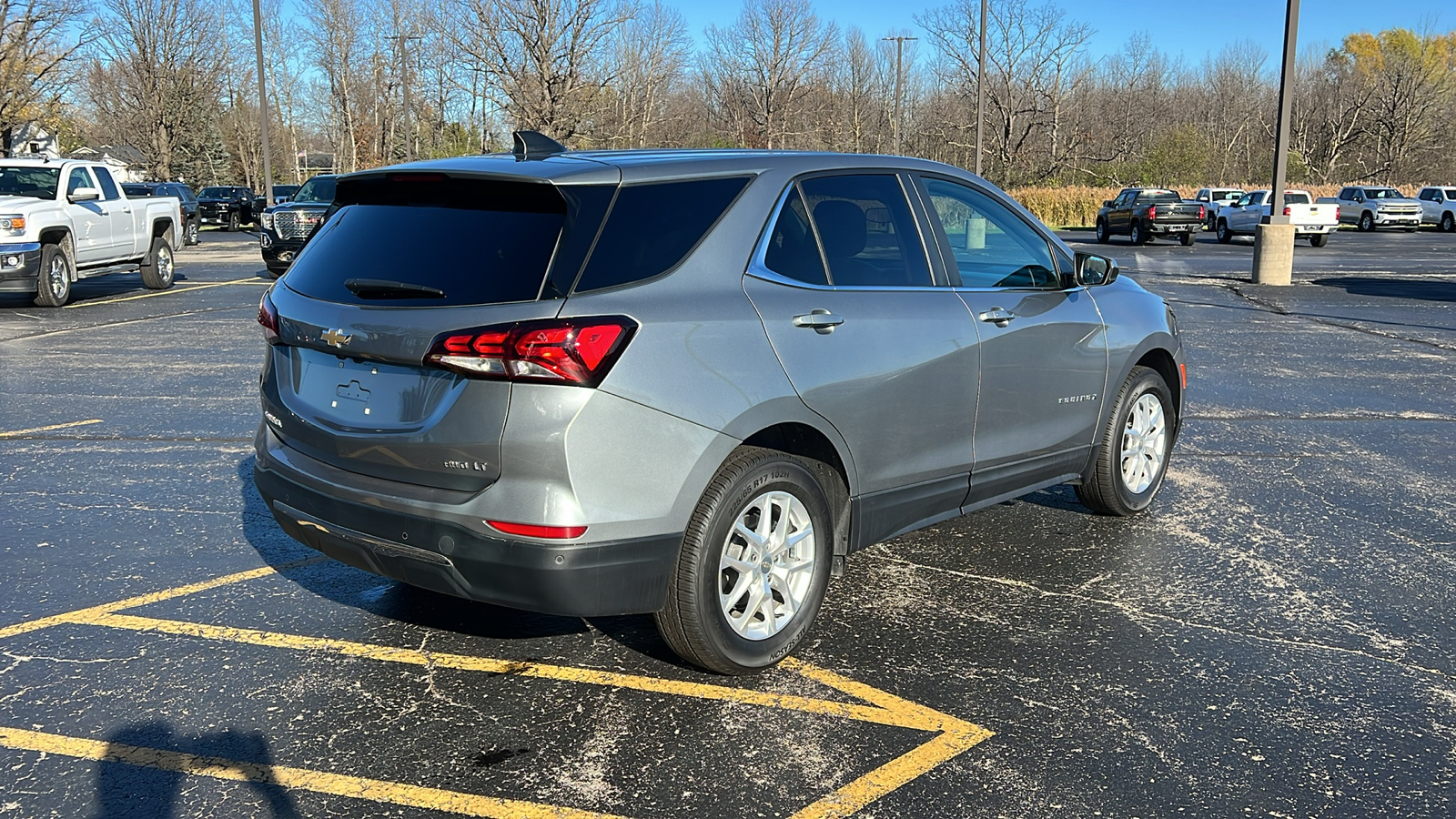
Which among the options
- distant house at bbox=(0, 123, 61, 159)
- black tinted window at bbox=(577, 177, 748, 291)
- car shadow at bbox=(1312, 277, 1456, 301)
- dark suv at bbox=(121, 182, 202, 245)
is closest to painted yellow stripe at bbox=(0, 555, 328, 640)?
black tinted window at bbox=(577, 177, 748, 291)

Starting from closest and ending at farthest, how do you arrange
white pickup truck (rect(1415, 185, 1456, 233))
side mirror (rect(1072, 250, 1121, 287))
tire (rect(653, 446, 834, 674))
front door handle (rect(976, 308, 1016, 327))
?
tire (rect(653, 446, 834, 674)) < front door handle (rect(976, 308, 1016, 327)) < side mirror (rect(1072, 250, 1121, 287)) < white pickup truck (rect(1415, 185, 1456, 233))

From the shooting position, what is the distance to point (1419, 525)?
6.00 meters

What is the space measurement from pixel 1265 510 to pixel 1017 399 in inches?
81.6

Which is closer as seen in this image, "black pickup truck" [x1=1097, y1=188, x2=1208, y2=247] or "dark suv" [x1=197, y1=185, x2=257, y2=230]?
"black pickup truck" [x1=1097, y1=188, x2=1208, y2=247]

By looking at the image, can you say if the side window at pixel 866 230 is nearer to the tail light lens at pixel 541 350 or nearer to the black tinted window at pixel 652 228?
the black tinted window at pixel 652 228

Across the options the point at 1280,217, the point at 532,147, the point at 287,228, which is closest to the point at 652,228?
the point at 532,147

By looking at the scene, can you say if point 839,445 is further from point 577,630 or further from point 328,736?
point 328,736

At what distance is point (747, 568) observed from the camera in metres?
4.05

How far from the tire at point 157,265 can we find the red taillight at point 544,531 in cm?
1835

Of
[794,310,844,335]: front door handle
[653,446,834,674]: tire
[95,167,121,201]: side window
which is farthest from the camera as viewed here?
[95,167,121,201]: side window

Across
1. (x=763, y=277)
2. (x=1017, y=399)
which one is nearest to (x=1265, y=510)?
(x=1017, y=399)

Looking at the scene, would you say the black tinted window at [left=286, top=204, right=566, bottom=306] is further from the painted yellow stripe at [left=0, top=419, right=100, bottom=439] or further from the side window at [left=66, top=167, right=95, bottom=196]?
the side window at [left=66, top=167, right=95, bottom=196]

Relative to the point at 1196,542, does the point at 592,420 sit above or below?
above

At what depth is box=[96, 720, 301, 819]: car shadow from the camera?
325cm
